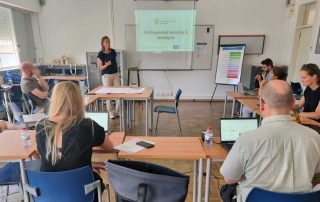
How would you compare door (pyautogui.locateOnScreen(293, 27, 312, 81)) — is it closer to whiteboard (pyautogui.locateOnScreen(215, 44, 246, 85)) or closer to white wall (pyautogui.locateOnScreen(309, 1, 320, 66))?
white wall (pyautogui.locateOnScreen(309, 1, 320, 66))

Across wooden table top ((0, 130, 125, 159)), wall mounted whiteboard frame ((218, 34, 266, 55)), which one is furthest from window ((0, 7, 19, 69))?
wall mounted whiteboard frame ((218, 34, 266, 55))

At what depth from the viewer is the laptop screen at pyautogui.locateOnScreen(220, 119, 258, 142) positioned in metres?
1.97

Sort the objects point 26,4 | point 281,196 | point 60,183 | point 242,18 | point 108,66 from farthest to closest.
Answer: point 242,18 → point 26,4 → point 108,66 → point 60,183 → point 281,196

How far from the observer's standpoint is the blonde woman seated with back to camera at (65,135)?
137 cm

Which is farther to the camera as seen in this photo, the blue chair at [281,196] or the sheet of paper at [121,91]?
the sheet of paper at [121,91]

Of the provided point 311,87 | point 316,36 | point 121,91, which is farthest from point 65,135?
point 316,36

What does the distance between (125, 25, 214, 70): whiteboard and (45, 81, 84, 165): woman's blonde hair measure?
4831mm

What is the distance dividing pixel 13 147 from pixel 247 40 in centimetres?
597

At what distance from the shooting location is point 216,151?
1785 mm

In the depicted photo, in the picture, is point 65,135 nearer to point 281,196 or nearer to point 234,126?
point 281,196

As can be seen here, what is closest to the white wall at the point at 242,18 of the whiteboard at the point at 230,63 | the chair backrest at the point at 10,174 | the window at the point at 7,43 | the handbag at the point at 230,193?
the whiteboard at the point at 230,63

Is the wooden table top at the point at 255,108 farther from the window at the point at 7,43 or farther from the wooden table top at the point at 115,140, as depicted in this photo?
the window at the point at 7,43

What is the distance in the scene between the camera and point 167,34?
5984 mm

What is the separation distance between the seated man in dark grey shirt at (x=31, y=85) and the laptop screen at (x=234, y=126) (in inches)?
110
